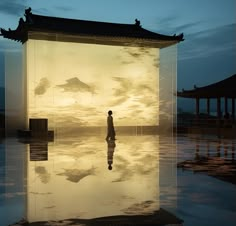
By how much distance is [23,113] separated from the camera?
60.6 feet

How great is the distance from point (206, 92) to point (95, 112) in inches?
253

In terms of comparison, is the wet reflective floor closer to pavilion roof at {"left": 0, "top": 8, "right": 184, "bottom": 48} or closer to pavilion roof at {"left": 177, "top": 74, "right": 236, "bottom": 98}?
pavilion roof at {"left": 0, "top": 8, "right": 184, "bottom": 48}

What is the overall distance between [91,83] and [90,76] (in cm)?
35

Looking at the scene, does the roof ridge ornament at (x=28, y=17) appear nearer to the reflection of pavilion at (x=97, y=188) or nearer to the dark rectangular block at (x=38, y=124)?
the dark rectangular block at (x=38, y=124)

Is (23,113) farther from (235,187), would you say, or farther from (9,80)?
(235,187)

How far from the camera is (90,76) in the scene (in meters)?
19.3

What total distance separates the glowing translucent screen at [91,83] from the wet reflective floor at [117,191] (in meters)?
9.51

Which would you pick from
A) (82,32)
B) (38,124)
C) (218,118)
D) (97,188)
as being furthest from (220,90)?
(97,188)

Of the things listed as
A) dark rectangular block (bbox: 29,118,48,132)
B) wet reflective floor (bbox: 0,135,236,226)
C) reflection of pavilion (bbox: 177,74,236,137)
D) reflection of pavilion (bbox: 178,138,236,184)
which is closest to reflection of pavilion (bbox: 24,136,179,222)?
wet reflective floor (bbox: 0,135,236,226)

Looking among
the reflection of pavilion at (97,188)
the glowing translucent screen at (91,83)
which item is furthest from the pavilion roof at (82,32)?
the reflection of pavilion at (97,188)

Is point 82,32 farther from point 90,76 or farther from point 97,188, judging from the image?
point 97,188

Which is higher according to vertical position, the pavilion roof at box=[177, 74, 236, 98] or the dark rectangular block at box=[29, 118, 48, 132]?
the pavilion roof at box=[177, 74, 236, 98]

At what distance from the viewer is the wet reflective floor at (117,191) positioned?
406 cm

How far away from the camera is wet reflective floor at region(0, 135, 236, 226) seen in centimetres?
406
